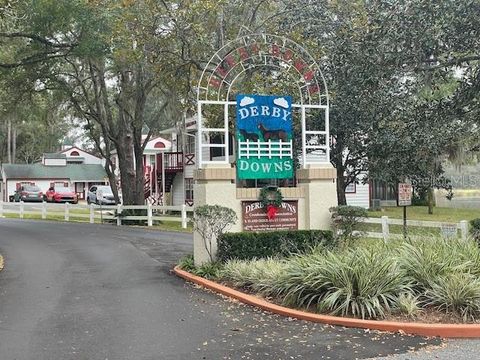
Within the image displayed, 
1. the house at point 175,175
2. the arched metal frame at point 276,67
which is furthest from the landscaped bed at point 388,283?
the house at point 175,175

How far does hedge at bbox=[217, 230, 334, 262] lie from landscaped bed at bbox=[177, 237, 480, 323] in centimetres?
154

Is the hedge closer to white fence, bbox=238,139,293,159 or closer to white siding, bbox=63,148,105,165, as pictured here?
white fence, bbox=238,139,293,159

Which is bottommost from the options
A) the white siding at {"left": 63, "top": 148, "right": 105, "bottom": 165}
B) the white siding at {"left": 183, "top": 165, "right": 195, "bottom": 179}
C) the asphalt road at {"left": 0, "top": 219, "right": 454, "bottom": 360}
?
the asphalt road at {"left": 0, "top": 219, "right": 454, "bottom": 360}

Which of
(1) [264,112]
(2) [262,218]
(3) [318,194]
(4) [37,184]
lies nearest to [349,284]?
(2) [262,218]

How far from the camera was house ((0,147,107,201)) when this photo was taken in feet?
200

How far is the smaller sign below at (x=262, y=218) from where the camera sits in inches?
458

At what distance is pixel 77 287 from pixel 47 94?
65.8ft

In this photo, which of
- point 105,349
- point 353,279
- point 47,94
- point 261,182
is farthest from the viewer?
point 47,94

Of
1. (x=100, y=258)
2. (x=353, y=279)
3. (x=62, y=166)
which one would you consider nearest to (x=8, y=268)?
(x=100, y=258)

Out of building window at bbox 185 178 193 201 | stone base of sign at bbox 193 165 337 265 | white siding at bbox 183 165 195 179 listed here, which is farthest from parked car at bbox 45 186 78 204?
stone base of sign at bbox 193 165 337 265

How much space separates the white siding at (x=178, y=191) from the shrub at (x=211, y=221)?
26732mm

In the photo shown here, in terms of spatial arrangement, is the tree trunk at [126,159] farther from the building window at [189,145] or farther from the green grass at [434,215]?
the green grass at [434,215]

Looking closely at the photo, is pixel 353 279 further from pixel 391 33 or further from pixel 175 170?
pixel 175 170

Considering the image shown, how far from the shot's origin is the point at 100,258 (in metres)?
14.6
